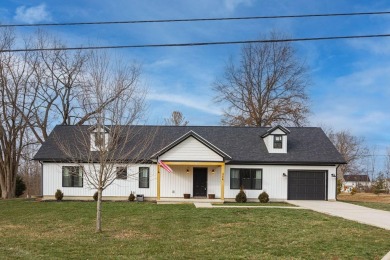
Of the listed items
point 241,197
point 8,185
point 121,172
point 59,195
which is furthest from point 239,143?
point 8,185

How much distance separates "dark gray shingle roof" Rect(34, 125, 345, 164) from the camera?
80.4ft

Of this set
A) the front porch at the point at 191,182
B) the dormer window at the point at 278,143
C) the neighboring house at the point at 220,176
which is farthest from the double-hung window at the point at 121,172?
the dormer window at the point at 278,143

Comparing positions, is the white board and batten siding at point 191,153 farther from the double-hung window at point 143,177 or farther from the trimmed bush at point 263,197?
the trimmed bush at point 263,197

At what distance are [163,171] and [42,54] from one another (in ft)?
52.5

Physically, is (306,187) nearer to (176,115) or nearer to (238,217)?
(238,217)

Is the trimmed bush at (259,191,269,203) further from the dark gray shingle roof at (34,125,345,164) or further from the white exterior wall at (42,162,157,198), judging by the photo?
the white exterior wall at (42,162,157,198)

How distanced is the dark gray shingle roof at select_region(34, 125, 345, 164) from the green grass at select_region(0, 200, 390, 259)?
8.25 m

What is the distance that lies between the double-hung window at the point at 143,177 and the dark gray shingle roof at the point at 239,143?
87 cm

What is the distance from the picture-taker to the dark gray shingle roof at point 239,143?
2450 centimetres

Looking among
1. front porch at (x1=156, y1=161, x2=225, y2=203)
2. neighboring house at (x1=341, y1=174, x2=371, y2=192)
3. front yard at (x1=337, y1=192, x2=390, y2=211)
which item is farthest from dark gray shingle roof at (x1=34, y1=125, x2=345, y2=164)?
neighboring house at (x1=341, y1=174, x2=371, y2=192)

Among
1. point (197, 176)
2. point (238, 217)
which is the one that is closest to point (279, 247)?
point (238, 217)

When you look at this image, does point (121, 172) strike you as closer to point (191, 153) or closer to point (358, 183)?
point (191, 153)

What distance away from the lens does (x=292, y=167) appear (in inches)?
970

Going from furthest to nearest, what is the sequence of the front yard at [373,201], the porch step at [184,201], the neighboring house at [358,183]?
the neighboring house at [358,183] < the porch step at [184,201] < the front yard at [373,201]
